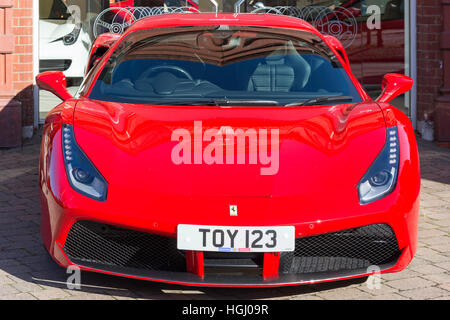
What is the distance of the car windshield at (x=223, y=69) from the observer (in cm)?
471

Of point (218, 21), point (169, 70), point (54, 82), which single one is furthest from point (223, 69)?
→ point (54, 82)

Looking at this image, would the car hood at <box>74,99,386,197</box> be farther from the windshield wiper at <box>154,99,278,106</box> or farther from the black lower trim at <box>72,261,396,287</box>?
the black lower trim at <box>72,261,396,287</box>

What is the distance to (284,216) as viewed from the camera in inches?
144

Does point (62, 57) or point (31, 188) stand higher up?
point (62, 57)

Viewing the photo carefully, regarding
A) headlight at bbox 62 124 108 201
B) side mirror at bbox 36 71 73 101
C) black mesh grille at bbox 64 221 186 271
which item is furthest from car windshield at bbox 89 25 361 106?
black mesh grille at bbox 64 221 186 271

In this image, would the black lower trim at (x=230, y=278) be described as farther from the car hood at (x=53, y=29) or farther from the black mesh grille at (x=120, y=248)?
the car hood at (x=53, y=29)

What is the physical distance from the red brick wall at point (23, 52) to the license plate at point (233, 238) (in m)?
5.49

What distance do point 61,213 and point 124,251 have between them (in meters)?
0.34

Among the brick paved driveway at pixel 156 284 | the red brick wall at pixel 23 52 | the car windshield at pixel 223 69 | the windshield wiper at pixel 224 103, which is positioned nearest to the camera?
the brick paved driveway at pixel 156 284

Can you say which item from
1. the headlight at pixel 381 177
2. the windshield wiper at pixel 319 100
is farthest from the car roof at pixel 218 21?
the headlight at pixel 381 177

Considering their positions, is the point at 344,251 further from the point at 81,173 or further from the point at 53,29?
the point at 53,29

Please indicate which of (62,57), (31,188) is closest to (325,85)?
(31,188)

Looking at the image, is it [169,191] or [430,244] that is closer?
[169,191]
